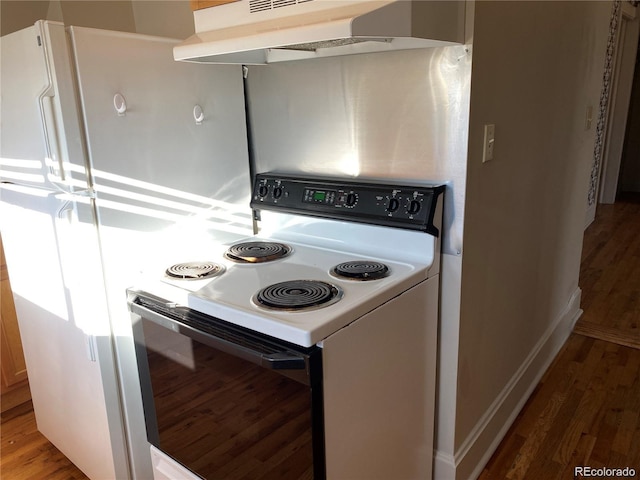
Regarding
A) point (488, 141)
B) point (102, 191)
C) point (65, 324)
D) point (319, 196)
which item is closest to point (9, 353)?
→ point (65, 324)

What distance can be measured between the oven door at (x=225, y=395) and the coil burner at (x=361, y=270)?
35 cm

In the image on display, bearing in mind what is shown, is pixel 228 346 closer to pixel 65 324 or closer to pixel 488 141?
pixel 65 324

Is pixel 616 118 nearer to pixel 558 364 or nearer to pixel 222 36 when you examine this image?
pixel 558 364

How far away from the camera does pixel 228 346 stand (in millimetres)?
1261

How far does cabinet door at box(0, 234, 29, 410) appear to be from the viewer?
2316mm

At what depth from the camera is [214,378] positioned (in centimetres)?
137

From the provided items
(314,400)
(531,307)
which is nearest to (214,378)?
(314,400)

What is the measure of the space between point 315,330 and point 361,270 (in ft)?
1.29

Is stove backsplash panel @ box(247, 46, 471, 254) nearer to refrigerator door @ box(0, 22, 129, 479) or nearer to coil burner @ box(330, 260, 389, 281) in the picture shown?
coil burner @ box(330, 260, 389, 281)

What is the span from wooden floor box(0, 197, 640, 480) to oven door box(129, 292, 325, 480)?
0.82 m

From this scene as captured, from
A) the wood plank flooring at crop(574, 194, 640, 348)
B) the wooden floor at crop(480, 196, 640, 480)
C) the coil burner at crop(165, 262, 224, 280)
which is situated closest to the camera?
the coil burner at crop(165, 262, 224, 280)

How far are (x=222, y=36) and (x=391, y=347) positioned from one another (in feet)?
3.26

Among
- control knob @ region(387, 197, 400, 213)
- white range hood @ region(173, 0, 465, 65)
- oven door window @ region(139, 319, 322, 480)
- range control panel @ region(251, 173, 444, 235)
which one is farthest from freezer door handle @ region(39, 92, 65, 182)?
control knob @ region(387, 197, 400, 213)

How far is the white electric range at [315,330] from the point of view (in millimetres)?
1202
